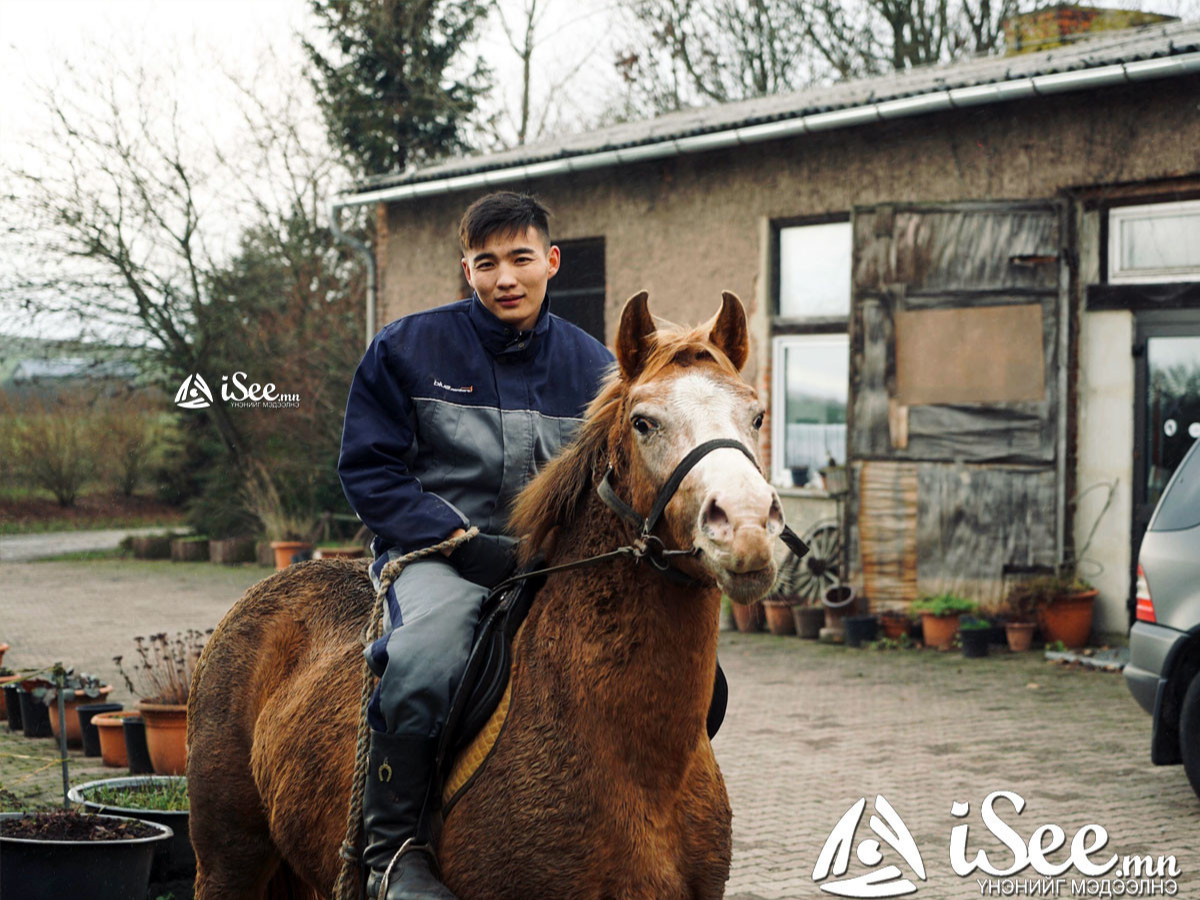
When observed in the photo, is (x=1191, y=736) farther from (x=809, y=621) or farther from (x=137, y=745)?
(x=809, y=621)

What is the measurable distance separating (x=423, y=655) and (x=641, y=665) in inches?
21.8

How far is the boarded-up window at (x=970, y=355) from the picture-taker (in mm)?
11883

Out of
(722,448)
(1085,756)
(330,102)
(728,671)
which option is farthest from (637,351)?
(330,102)

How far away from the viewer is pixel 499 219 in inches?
140

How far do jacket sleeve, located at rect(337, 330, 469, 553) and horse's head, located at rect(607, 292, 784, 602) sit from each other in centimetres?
57

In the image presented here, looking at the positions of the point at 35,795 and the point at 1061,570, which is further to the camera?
the point at 1061,570

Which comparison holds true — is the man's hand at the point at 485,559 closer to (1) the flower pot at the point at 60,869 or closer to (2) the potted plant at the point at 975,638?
(1) the flower pot at the point at 60,869

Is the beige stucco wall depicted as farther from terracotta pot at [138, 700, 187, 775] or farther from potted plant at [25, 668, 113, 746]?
potted plant at [25, 668, 113, 746]

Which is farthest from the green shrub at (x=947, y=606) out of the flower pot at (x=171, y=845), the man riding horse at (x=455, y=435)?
the man riding horse at (x=455, y=435)

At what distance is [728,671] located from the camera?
11.4 m

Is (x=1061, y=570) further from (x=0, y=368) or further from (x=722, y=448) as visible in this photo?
(x=0, y=368)

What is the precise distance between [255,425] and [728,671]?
42.8 ft

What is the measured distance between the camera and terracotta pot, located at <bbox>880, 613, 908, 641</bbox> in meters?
12.4

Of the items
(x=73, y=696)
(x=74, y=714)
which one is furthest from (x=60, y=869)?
(x=74, y=714)
